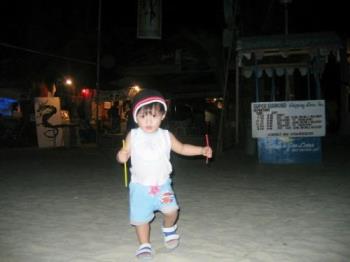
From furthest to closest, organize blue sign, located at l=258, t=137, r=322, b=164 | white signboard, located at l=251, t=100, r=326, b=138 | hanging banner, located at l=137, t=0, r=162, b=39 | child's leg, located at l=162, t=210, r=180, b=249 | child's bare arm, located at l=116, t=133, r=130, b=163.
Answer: hanging banner, located at l=137, t=0, r=162, b=39 → blue sign, located at l=258, t=137, r=322, b=164 → white signboard, located at l=251, t=100, r=326, b=138 → child's leg, located at l=162, t=210, r=180, b=249 → child's bare arm, located at l=116, t=133, r=130, b=163

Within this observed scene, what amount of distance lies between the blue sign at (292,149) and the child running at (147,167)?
6893 mm

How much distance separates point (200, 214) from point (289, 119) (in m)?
5.24

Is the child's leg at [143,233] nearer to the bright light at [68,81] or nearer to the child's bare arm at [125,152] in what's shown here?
the child's bare arm at [125,152]

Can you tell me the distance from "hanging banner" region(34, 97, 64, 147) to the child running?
1361 centimetres

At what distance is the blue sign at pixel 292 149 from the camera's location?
35.8 ft

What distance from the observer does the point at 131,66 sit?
25969 millimetres

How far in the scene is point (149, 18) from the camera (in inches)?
610

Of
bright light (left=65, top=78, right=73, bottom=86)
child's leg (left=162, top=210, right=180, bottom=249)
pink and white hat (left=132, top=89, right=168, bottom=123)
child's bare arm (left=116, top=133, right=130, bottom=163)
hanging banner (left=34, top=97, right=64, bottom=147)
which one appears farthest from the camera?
bright light (left=65, top=78, right=73, bottom=86)

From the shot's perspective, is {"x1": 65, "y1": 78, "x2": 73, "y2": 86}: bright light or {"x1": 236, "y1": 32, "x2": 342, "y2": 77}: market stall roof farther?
{"x1": 65, "y1": 78, "x2": 73, "y2": 86}: bright light

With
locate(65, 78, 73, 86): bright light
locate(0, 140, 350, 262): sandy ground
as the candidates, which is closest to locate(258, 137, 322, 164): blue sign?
locate(0, 140, 350, 262): sandy ground

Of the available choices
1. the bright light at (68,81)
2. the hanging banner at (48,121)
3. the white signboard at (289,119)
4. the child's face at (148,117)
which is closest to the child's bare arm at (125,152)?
the child's face at (148,117)

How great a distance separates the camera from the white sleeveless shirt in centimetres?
437

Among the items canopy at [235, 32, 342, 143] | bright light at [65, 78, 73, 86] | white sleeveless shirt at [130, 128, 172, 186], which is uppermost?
bright light at [65, 78, 73, 86]

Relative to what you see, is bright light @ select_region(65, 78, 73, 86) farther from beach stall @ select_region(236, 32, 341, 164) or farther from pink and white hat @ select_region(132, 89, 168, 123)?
pink and white hat @ select_region(132, 89, 168, 123)
